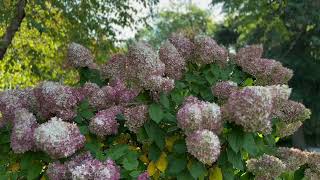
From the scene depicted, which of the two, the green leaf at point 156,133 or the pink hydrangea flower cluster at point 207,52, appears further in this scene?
the pink hydrangea flower cluster at point 207,52

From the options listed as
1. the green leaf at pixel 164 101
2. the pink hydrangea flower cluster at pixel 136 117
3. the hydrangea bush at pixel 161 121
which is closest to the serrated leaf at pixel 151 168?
the hydrangea bush at pixel 161 121

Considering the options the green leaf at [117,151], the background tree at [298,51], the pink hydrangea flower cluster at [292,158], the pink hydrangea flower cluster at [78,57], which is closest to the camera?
the green leaf at [117,151]

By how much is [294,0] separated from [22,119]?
920cm

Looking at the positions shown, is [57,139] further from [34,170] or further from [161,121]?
[161,121]

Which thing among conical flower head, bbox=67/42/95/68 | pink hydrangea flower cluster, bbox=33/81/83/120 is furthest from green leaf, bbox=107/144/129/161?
conical flower head, bbox=67/42/95/68

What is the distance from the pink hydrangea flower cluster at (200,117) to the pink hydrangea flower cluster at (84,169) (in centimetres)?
39

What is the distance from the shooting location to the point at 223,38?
17.4 meters

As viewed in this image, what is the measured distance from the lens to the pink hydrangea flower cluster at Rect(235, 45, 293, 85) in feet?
11.3

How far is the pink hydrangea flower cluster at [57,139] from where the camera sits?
2.60m

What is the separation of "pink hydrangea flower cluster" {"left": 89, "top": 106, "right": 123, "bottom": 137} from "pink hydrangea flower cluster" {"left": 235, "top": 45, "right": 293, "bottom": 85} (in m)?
1.00

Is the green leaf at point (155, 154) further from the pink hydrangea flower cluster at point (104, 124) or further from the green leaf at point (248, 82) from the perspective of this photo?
the green leaf at point (248, 82)

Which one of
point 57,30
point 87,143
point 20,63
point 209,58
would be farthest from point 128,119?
point 20,63

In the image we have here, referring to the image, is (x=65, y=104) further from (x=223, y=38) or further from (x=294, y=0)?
(x=223, y=38)

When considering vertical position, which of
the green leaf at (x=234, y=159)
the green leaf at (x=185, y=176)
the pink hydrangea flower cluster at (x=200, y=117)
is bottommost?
the green leaf at (x=185, y=176)
